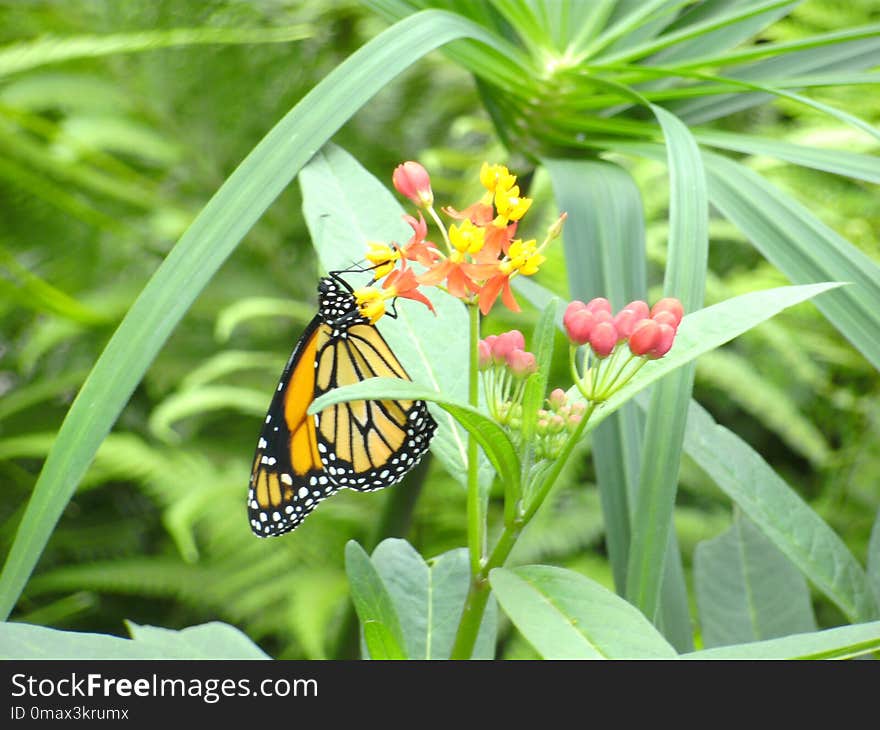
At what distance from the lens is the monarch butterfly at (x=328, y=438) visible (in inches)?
26.3

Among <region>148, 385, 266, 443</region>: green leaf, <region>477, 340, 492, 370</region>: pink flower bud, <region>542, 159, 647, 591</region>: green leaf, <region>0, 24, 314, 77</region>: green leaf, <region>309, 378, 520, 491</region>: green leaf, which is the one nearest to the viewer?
<region>309, 378, 520, 491</region>: green leaf

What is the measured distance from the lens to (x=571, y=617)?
1.06 ft

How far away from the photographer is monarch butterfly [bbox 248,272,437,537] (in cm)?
Result: 67

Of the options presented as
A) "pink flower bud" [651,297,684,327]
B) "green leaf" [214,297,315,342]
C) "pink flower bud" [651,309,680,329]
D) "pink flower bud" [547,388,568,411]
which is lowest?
"pink flower bud" [651,309,680,329]

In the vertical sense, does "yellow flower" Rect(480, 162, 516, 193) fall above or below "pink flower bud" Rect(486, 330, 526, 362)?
above

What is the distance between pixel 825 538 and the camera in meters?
0.50

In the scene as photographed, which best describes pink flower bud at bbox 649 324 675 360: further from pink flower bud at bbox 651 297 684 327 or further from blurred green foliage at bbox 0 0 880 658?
blurred green foliage at bbox 0 0 880 658

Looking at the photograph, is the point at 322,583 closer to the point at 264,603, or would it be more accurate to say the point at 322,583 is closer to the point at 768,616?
the point at 264,603

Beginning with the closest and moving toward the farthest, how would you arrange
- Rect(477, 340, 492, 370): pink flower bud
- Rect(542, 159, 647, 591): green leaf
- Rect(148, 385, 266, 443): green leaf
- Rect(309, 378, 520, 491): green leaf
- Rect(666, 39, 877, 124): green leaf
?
Rect(309, 378, 520, 491): green leaf < Rect(477, 340, 492, 370): pink flower bud < Rect(542, 159, 647, 591): green leaf < Rect(666, 39, 877, 124): green leaf < Rect(148, 385, 266, 443): green leaf

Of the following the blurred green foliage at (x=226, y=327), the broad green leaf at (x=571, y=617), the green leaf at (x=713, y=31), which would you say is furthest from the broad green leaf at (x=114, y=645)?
the blurred green foliage at (x=226, y=327)

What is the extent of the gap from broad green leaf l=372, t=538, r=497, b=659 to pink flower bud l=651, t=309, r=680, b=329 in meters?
0.21

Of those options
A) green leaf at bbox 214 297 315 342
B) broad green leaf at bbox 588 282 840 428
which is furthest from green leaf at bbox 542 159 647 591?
green leaf at bbox 214 297 315 342

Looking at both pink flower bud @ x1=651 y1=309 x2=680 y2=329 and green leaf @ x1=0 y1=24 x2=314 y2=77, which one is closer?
pink flower bud @ x1=651 y1=309 x2=680 y2=329

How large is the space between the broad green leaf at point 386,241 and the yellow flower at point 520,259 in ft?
0.32
